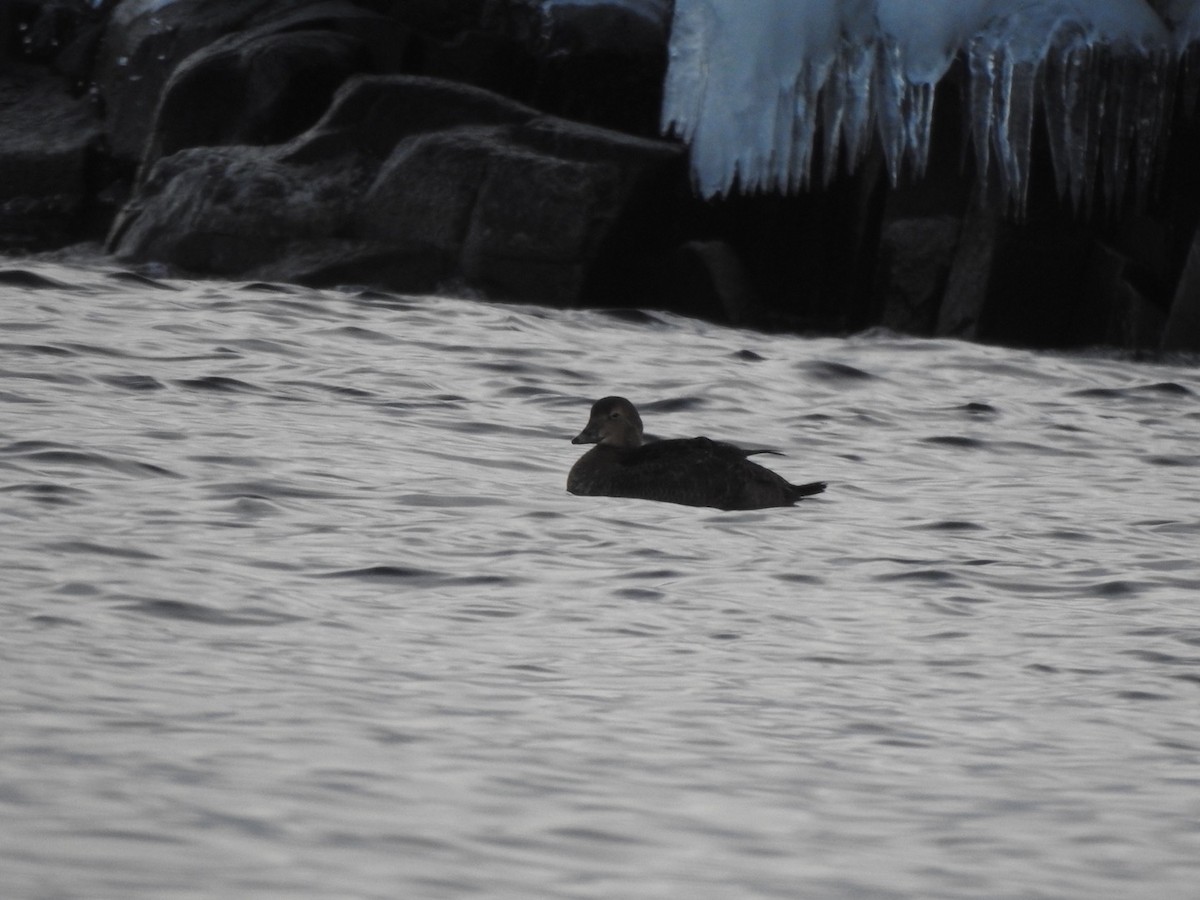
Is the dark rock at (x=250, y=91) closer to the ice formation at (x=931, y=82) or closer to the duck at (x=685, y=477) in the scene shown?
the ice formation at (x=931, y=82)

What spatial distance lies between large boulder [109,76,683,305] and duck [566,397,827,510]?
21.2ft

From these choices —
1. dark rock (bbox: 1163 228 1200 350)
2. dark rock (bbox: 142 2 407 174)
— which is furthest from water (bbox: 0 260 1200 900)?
dark rock (bbox: 142 2 407 174)

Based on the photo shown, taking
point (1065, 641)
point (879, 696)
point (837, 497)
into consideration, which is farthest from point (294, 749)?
point (837, 497)

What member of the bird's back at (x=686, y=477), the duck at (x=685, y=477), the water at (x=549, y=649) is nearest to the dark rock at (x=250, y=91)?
the water at (x=549, y=649)

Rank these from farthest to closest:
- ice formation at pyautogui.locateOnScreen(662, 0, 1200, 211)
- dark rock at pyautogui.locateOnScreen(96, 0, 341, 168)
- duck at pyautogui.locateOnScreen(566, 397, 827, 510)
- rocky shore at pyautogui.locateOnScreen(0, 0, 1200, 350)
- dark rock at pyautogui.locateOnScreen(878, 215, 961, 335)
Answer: dark rock at pyautogui.locateOnScreen(96, 0, 341, 168), dark rock at pyautogui.locateOnScreen(878, 215, 961, 335), rocky shore at pyautogui.locateOnScreen(0, 0, 1200, 350), ice formation at pyautogui.locateOnScreen(662, 0, 1200, 211), duck at pyautogui.locateOnScreen(566, 397, 827, 510)

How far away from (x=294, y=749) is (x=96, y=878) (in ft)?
2.93

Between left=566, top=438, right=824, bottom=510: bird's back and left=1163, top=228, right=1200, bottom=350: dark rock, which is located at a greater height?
left=1163, top=228, right=1200, bottom=350: dark rock

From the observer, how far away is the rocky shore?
15.0m

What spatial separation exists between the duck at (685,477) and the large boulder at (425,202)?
6.47m

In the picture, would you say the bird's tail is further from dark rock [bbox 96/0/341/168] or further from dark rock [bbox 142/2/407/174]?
dark rock [bbox 96/0/341/168]

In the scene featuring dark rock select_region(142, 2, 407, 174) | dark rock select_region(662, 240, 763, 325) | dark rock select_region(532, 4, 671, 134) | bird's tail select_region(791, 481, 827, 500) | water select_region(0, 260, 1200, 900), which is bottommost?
water select_region(0, 260, 1200, 900)

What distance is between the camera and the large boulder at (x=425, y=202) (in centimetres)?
1499

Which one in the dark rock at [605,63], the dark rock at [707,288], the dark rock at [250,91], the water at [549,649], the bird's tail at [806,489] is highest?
the dark rock at [605,63]

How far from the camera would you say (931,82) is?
1492cm
